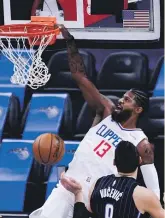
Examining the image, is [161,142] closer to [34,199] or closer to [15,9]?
[34,199]

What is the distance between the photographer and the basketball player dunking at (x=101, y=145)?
6195 millimetres

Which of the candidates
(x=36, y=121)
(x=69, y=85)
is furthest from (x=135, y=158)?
(x=69, y=85)

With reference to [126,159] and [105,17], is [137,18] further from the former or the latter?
[126,159]

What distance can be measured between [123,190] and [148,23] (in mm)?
3571

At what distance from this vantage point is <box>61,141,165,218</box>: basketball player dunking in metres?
4.73

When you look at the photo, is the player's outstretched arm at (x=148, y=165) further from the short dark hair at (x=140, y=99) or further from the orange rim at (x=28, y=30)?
the orange rim at (x=28, y=30)

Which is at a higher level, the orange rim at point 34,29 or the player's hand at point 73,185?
the orange rim at point 34,29

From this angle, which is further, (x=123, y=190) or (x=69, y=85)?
(x=69, y=85)

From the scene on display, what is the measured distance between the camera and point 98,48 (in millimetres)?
8664

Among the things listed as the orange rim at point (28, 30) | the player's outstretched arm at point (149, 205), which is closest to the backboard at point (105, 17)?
the orange rim at point (28, 30)

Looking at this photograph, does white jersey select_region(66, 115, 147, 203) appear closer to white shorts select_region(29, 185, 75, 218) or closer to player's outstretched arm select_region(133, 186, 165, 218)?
white shorts select_region(29, 185, 75, 218)

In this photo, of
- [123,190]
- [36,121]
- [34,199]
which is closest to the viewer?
[123,190]

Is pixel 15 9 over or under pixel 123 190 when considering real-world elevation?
over

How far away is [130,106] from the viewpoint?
6496 millimetres
